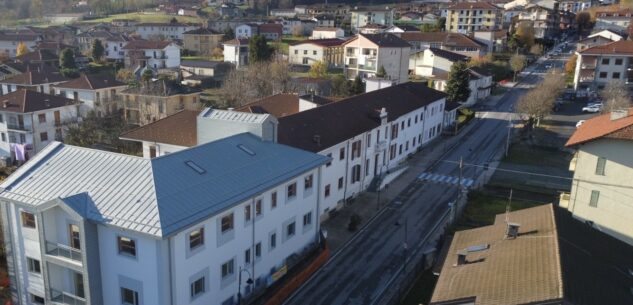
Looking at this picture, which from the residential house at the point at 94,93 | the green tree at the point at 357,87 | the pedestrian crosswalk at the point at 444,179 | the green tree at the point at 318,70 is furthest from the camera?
the green tree at the point at 318,70

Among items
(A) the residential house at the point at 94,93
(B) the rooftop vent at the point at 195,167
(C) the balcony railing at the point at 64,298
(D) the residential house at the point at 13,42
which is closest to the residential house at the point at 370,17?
(D) the residential house at the point at 13,42

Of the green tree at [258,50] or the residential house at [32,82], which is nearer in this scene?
the residential house at [32,82]

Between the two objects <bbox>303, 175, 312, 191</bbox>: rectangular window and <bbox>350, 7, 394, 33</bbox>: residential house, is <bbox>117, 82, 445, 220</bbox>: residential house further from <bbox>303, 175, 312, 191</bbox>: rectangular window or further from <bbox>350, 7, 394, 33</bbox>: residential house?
<bbox>350, 7, 394, 33</bbox>: residential house

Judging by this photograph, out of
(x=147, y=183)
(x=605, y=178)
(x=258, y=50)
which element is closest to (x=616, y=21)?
(x=258, y=50)

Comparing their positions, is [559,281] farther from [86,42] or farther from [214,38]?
[86,42]

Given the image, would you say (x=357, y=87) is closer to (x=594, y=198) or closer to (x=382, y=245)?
(x=382, y=245)

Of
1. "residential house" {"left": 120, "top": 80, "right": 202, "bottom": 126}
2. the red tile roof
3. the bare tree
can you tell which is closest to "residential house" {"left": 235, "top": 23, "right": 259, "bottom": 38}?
"residential house" {"left": 120, "top": 80, "right": 202, "bottom": 126}

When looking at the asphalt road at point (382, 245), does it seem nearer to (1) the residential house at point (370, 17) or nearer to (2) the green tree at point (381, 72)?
(2) the green tree at point (381, 72)
